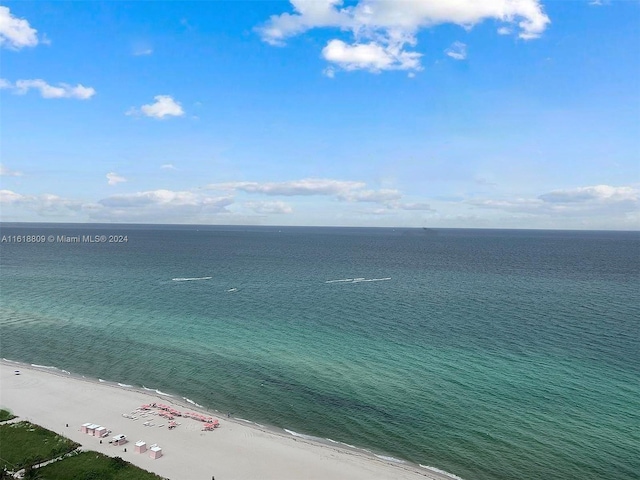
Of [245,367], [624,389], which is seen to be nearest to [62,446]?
[245,367]

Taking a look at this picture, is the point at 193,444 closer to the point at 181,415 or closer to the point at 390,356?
the point at 181,415

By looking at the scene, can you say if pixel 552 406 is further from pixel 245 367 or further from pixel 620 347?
pixel 245 367

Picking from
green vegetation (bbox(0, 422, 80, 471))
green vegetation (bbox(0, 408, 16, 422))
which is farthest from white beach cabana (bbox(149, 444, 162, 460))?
green vegetation (bbox(0, 408, 16, 422))

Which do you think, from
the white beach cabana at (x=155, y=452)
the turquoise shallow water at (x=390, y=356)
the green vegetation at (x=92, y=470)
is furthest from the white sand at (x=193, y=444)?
the turquoise shallow water at (x=390, y=356)

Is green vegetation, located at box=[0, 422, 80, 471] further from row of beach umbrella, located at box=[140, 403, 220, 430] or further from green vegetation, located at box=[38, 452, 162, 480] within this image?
row of beach umbrella, located at box=[140, 403, 220, 430]

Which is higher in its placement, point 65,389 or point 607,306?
point 607,306
